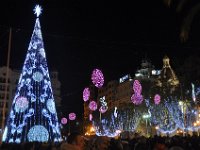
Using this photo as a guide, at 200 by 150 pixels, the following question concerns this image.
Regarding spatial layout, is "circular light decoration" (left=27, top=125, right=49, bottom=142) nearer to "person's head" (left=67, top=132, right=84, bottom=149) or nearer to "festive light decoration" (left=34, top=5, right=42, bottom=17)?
"festive light decoration" (left=34, top=5, right=42, bottom=17)

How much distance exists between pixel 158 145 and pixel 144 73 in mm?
107385

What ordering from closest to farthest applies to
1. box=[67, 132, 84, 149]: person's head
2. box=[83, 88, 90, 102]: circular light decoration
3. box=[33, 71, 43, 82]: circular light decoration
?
box=[67, 132, 84, 149]: person's head
box=[33, 71, 43, 82]: circular light decoration
box=[83, 88, 90, 102]: circular light decoration

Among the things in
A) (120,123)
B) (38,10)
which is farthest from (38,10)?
(120,123)

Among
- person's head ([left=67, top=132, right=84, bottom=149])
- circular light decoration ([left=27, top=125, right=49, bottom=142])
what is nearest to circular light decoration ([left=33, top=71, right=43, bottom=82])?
circular light decoration ([left=27, top=125, right=49, bottom=142])

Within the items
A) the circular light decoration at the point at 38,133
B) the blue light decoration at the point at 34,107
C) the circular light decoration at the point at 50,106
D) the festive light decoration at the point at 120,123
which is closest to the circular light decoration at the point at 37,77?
the blue light decoration at the point at 34,107

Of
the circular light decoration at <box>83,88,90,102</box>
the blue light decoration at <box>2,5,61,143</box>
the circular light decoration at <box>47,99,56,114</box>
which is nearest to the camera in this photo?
the blue light decoration at <box>2,5,61,143</box>

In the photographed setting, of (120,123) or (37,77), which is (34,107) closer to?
(37,77)

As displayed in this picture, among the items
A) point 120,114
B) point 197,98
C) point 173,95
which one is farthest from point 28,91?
point 120,114

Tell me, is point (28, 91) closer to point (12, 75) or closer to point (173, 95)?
point (173, 95)

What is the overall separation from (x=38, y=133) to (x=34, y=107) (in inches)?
79.7

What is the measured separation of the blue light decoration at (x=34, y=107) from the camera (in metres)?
28.6

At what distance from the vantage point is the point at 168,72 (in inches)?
3455

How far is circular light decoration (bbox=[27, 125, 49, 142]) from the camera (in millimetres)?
28344

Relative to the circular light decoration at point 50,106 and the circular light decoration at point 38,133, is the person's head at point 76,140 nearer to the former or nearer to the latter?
the circular light decoration at point 38,133
